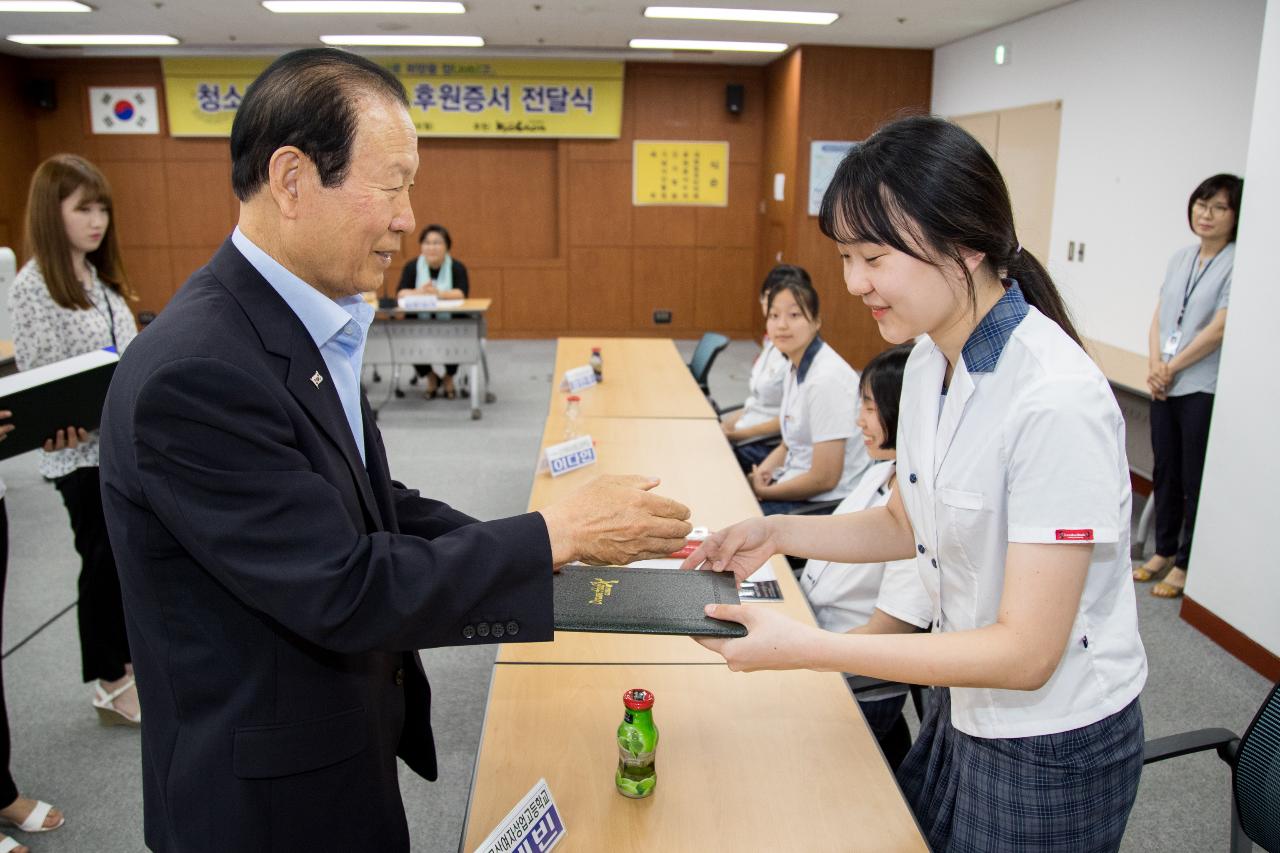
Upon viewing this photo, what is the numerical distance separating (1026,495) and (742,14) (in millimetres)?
6269

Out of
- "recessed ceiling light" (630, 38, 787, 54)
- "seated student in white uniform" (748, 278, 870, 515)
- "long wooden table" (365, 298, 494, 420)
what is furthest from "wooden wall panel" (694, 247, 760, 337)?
"seated student in white uniform" (748, 278, 870, 515)

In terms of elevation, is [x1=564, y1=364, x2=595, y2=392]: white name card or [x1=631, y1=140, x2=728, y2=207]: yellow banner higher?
[x1=631, y1=140, x2=728, y2=207]: yellow banner

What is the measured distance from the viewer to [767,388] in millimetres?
4133

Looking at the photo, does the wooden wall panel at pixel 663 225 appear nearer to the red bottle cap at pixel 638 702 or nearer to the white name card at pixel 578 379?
the white name card at pixel 578 379

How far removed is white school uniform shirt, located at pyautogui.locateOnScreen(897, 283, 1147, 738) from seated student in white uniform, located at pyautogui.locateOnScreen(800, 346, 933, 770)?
572mm

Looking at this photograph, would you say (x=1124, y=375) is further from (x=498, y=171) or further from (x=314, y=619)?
(x=498, y=171)

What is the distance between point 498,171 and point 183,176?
3.25 meters

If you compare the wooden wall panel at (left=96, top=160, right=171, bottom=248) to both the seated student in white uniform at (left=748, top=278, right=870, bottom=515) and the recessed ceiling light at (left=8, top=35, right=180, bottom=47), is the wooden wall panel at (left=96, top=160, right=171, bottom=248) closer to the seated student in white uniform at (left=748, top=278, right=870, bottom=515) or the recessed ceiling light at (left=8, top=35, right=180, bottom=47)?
the recessed ceiling light at (left=8, top=35, right=180, bottom=47)

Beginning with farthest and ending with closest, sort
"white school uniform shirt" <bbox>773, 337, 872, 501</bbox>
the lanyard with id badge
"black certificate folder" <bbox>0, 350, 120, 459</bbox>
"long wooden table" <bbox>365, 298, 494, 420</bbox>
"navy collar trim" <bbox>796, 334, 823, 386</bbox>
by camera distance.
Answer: "long wooden table" <bbox>365, 298, 494, 420</bbox>
the lanyard with id badge
"navy collar trim" <bbox>796, 334, 823, 386</bbox>
"white school uniform shirt" <bbox>773, 337, 872, 501</bbox>
"black certificate folder" <bbox>0, 350, 120, 459</bbox>

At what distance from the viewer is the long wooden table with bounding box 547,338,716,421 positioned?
4023 mm

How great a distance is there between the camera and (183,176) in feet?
30.7

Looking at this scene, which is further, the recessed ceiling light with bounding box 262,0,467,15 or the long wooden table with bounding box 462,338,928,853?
the recessed ceiling light with bounding box 262,0,467,15

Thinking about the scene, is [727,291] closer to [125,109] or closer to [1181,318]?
[1181,318]

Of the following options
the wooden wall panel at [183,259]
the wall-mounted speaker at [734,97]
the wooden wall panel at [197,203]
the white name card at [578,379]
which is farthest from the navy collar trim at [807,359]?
the wooden wall panel at [183,259]
